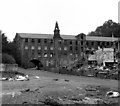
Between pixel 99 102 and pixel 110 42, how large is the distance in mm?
81195

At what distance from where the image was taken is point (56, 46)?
Answer: 90.1 metres

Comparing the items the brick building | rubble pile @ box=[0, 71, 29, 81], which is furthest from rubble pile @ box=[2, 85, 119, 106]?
the brick building

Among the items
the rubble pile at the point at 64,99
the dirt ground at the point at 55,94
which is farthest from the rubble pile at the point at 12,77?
the rubble pile at the point at 64,99

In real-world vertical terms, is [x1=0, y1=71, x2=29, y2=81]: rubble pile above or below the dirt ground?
above

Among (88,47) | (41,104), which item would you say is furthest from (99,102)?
(88,47)

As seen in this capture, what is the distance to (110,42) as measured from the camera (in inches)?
3681

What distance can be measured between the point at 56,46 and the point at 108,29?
34.2 meters

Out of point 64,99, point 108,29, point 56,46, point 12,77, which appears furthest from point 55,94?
point 108,29

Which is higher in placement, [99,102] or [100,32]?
[100,32]

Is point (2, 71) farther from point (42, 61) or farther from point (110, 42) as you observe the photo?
point (110, 42)

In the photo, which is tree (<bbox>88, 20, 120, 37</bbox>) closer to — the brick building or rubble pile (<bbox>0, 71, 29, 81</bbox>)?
the brick building

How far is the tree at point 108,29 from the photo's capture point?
106988mm

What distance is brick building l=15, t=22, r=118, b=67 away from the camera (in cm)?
8694

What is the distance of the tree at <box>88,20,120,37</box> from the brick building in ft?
45.4
